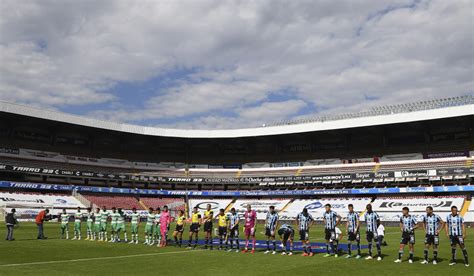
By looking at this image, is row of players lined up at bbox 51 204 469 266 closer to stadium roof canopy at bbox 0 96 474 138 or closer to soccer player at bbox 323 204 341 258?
soccer player at bbox 323 204 341 258

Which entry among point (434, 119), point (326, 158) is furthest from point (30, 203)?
point (434, 119)

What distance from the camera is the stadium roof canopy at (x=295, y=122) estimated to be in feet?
185

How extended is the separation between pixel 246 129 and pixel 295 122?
400 inches

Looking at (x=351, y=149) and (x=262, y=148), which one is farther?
(x=262, y=148)

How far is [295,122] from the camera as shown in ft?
249

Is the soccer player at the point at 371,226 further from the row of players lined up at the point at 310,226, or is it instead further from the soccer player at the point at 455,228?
the soccer player at the point at 455,228

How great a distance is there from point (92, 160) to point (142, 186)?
362 inches

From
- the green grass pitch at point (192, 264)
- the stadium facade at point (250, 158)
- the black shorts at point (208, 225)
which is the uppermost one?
the stadium facade at point (250, 158)

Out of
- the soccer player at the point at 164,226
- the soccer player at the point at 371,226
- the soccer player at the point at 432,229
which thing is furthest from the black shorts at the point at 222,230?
the soccer player at the point at 432,229

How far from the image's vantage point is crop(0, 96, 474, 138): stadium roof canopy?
185 ft

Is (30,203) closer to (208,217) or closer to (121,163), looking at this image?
(121,163)

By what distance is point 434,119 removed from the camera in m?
57.2

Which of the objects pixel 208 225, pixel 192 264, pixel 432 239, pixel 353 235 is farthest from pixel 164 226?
pixel 432 239

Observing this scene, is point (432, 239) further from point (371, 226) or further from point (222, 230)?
point (222, 230)
